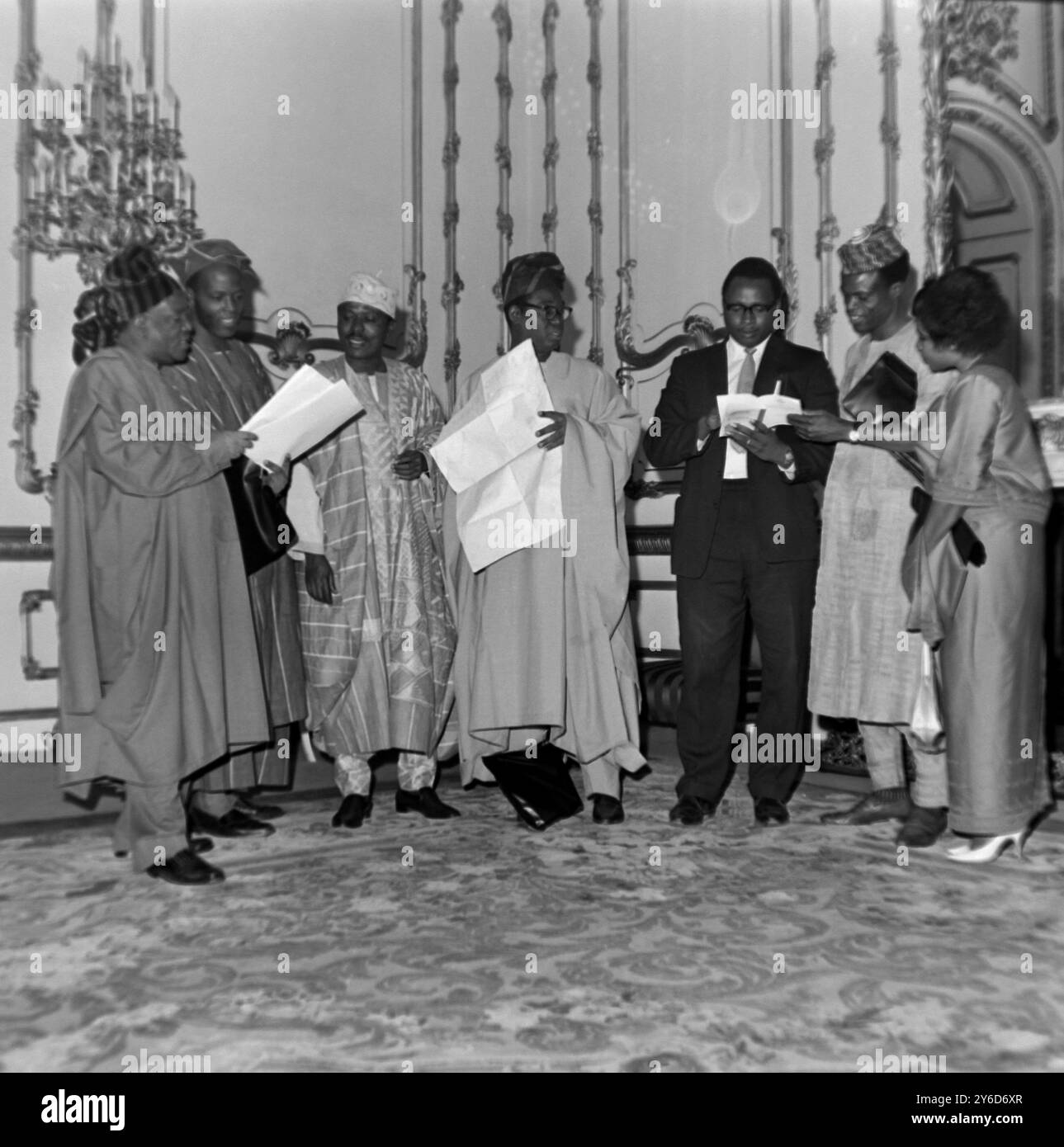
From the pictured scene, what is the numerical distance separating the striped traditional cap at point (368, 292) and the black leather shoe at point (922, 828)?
8.17 ft

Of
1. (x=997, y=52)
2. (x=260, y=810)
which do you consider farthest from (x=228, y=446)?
(x=997, y=52)

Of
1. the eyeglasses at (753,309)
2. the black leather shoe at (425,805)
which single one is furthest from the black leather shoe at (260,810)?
the eyeglasses at (753,309)

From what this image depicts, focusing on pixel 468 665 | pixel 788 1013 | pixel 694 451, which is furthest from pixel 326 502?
pixel 788 1013

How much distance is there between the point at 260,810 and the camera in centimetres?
471

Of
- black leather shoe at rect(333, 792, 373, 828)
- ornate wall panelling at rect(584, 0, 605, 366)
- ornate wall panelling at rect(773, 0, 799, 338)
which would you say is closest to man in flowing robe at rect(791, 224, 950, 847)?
ornate wall panelling at rect(773, 0, 799, 338)

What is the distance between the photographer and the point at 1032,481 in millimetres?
3754

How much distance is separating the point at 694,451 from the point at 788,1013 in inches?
85.4

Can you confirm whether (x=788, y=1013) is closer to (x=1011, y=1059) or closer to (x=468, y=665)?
(x=1011, y=1059)

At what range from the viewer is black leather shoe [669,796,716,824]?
14.5 feet

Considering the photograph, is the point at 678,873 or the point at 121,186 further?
the point at 121,186

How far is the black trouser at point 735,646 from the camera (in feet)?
14.3

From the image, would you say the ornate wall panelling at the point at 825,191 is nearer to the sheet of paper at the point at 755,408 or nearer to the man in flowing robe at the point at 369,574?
the sheet of paper at the point at 755,408

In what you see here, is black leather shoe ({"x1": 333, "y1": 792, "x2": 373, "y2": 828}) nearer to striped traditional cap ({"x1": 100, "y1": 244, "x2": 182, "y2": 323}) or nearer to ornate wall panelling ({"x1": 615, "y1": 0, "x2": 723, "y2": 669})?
ornate wall panelling ({"x1": 615, "y1": 0, "x2": 723, "y2": 669})

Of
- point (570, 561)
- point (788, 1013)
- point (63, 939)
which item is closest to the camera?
point (788, 1013)
